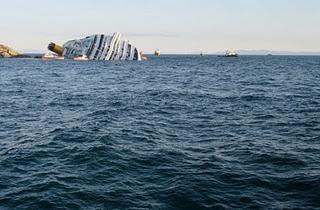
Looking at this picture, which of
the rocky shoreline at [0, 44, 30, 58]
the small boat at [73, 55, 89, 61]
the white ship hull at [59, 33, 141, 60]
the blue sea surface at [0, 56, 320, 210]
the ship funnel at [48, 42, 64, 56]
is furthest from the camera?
the rocky shoreline at [0, 44, 30, 58]

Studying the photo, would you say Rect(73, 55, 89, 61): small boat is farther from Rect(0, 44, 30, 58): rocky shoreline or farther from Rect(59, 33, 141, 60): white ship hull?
Rect(0, 44, 30, 58): rocky shoreline

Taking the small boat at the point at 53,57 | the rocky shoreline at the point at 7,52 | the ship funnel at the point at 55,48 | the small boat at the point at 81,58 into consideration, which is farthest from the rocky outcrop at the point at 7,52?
the small boat at the point at 81,58

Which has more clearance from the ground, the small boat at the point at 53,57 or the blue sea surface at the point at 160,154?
the small boat at the point at 53,57

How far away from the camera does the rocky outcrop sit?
181000 mm

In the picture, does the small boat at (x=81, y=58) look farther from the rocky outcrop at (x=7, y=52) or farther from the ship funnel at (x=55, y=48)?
the rocky outcrop at (x=7, y=52)

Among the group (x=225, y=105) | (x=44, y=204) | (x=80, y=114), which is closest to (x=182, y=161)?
(x=44, y=204)

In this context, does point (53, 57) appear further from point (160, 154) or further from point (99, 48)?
point (160, 154)

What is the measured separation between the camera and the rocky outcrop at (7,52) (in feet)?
594

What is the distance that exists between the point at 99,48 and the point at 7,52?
6784 cm

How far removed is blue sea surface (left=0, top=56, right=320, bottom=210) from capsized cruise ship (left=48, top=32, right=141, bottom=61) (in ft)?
314

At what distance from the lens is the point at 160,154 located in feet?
73.3

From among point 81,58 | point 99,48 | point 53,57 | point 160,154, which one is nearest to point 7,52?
point 53,57

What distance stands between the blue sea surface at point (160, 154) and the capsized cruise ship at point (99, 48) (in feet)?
314

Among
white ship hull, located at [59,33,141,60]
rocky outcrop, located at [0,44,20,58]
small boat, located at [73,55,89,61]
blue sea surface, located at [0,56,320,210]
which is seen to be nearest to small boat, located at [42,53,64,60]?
white ship hull, located at [59,33,141,60]
